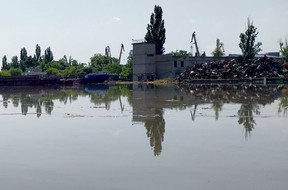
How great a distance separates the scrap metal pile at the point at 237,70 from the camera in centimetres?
4912

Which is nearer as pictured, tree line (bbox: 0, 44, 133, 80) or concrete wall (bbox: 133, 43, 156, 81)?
concrete wall (bbox: 133, 43, 156, 81)

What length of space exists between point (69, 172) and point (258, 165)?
3325 millimetres

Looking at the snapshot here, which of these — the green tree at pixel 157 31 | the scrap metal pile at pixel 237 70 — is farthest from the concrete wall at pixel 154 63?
the scrap metal pile at pixel 237 70

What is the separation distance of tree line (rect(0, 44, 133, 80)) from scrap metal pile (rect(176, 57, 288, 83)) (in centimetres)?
1716

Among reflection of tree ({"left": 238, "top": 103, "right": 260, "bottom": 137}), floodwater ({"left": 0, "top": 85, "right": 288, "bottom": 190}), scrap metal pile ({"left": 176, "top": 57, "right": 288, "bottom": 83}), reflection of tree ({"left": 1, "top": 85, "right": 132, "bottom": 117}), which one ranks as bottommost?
floodwater ({"left": 0, "top": 85, "right": 288, "bottom": 190})

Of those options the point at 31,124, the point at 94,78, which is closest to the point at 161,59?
the point at 94,78

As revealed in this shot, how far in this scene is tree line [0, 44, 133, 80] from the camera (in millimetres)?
79250

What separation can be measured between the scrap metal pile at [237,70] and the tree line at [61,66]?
17.2 m

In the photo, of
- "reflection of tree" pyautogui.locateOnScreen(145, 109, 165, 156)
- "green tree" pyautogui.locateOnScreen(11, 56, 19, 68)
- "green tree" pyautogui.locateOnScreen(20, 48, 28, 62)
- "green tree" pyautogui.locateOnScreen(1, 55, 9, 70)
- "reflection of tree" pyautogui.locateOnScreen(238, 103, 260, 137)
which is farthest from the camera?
"green tree" pyautogui.locateOnScreen(1, 55, 9, 70)

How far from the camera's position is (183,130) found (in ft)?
36.1

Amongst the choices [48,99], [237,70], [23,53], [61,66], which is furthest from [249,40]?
[23,53]

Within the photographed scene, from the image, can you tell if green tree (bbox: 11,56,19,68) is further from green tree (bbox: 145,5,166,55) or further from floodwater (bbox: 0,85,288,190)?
floodwater (bbox: 0,85,288,190)

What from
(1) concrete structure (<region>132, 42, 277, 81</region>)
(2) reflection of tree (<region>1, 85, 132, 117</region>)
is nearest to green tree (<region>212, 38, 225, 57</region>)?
(1) concrete structure (<region>132, 42, 277, 81</region>)

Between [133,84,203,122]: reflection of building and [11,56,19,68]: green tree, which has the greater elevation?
[11,56,19,68]: green tree
